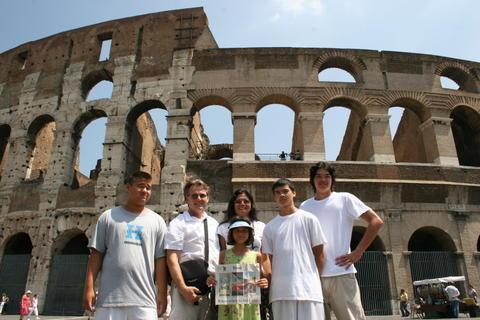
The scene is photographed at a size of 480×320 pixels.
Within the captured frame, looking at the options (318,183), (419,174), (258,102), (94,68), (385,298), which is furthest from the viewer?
(94,68)

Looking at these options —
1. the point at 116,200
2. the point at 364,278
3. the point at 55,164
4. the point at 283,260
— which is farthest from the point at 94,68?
the point at 283,260

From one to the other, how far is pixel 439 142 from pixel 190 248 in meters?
11.9

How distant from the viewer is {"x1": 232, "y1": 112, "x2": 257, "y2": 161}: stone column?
12.1 m

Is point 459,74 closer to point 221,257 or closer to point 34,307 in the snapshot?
point 221,257

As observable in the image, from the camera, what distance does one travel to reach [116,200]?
12.3m

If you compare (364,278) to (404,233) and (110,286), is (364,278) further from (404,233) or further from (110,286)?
(110,286)

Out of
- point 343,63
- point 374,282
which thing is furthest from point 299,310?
point 343,63

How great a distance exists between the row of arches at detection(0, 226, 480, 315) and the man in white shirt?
9.10 m

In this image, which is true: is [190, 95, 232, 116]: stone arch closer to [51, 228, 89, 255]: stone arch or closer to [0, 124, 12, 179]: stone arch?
[51, 228, 89, 255]: stone arch

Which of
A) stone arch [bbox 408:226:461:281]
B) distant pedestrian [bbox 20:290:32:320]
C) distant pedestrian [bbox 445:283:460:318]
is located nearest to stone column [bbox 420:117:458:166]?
stone arch [bbox 408:226:461:281]

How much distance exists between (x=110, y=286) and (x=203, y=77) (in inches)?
440

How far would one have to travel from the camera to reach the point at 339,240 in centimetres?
322

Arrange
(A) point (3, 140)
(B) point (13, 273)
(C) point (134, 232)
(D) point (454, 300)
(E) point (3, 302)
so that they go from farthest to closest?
(A) point (3, 140) → (B) point (13, 273) → (E) point (3, 302) → (D) point (454, 300) → (C) point (134, 232)

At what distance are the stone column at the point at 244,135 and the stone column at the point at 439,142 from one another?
6289mm
